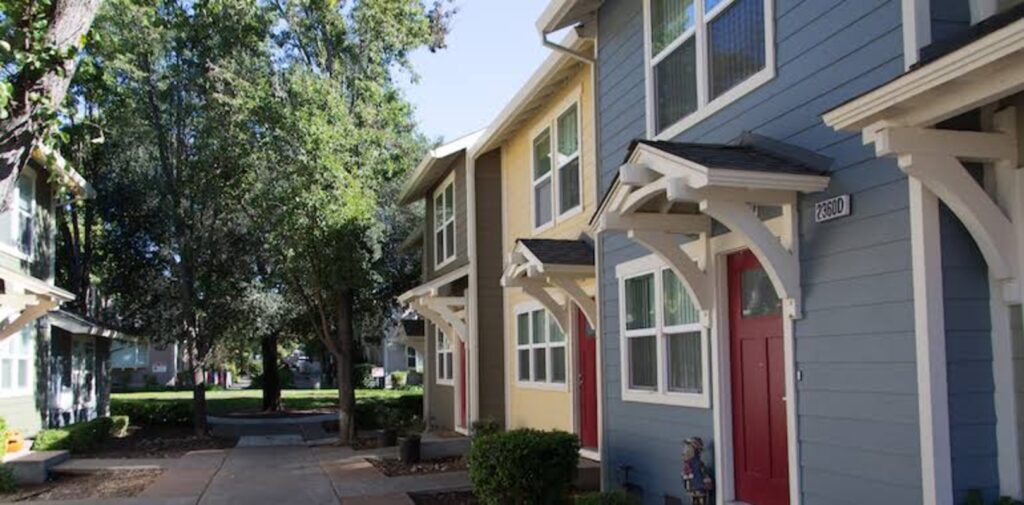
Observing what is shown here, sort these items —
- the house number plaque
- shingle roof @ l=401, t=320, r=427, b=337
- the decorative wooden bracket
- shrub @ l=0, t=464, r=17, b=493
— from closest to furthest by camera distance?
the house number plaque < the decorative wooden bracket < shrub @ l=0, t=464, r=17, b=493 < shingle roof @ l=401, t=320, r=427, b=337

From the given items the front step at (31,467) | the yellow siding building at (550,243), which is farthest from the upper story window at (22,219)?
the yellow siding building at (550,243)

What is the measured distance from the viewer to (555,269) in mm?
10375

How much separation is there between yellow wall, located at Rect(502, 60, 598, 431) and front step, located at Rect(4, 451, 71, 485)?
7.21 metres

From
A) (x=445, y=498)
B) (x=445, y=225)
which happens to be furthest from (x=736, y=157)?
(x=445, y=225)

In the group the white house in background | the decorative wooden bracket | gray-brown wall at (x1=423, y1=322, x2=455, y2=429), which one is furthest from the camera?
gray-brown wall at (x1=423, y1=322, x2=455, y2=429)

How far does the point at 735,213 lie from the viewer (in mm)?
6066

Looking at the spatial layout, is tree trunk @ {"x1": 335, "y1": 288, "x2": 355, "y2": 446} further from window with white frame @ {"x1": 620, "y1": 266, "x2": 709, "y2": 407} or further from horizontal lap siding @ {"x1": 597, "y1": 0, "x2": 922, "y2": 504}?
horizontal lap siding @ {"x1": 597, "y1": 0, "x2": 922, "y2": 504}

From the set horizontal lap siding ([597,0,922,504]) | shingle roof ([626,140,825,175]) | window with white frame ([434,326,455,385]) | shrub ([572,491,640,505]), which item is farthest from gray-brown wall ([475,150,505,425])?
shingle roof ([626,140,825,175])

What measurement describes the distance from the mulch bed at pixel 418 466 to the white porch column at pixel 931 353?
9.45 m

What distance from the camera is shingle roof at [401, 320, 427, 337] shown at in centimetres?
2395

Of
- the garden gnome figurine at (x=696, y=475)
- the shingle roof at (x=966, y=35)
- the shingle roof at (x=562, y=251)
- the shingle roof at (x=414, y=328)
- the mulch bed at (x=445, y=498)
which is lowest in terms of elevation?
the mulch bed at (x=445, y=498)

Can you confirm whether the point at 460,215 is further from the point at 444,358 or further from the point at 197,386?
the point at 197,386

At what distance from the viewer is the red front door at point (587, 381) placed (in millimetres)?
11625

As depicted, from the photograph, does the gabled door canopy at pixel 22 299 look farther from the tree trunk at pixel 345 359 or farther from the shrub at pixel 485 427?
the shrub at pixel 485 427
